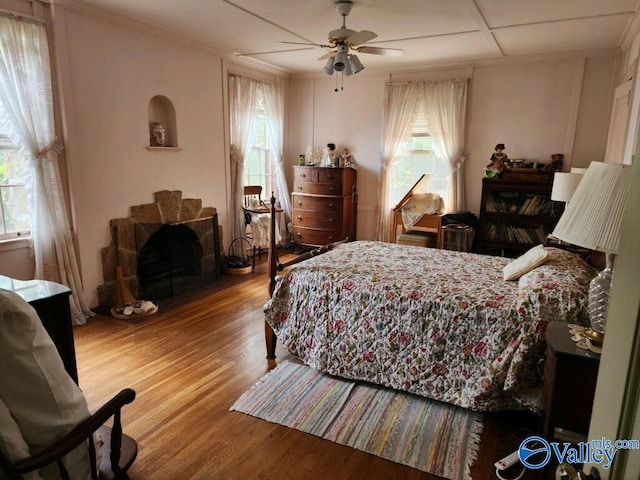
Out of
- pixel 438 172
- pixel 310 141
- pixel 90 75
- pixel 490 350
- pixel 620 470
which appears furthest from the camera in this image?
pixel 310 141

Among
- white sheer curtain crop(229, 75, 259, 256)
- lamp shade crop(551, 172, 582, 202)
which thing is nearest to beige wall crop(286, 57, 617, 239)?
white sheer curtain crop(229, 75, 259, 256)

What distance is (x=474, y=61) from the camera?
5078 millimetres

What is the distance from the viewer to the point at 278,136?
20.1 ft

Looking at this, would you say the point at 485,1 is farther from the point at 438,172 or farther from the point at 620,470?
the point at 620,470

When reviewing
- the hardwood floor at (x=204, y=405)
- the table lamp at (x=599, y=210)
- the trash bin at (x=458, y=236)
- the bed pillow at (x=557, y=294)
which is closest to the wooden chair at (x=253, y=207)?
the hardwood floor at (x=204, y=405)

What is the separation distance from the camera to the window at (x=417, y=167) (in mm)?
5520

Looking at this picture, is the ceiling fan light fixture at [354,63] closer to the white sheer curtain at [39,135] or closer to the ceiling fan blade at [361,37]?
the ceiling fan blade at [361,37]

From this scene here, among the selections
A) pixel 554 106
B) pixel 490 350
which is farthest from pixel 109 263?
pixel 554 106

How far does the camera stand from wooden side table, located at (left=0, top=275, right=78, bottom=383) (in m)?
1.74

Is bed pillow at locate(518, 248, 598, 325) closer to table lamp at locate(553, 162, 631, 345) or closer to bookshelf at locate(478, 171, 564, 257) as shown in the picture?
table lamp at locate(553, 162, 631, 345)

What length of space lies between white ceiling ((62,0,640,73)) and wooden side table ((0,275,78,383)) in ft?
8.30

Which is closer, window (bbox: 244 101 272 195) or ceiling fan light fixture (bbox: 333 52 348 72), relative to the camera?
ceiling fan light fixture (bbox: 333 52 348 72)

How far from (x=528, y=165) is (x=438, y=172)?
1.12 metres

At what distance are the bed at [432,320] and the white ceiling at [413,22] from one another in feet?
6.74
